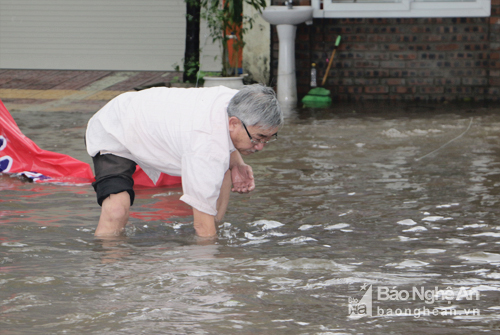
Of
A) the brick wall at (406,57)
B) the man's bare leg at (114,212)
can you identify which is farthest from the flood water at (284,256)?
the brick wall at (406,57)

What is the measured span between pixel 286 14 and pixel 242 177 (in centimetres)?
589

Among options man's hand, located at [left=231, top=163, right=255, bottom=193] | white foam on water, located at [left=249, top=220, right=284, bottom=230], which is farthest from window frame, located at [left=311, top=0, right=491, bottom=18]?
man's hand, located at [left=231, top=163, right=255, bottom=193]

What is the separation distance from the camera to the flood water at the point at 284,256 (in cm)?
243

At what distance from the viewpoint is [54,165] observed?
5113mm

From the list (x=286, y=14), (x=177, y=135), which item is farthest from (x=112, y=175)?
(x=286, y=14)

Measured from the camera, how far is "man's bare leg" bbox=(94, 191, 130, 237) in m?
3.27

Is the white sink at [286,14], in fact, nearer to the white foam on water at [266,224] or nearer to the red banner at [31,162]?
the red banner at [31,162]

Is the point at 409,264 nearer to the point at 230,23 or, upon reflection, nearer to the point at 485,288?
the point at 485,288

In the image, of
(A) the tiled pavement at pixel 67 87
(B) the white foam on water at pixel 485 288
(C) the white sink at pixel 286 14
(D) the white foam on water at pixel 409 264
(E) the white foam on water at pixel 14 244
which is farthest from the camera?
(A) the tiled pavement at pixel 67 87

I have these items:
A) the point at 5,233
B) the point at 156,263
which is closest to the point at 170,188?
the point at 5,233

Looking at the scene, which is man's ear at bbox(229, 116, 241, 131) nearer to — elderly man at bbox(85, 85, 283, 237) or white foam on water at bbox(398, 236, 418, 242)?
elderly man at bbox(85, 85, 283, 237)

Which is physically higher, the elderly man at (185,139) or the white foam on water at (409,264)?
the elderly man at (185,139)

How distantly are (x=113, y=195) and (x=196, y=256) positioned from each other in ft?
1.62

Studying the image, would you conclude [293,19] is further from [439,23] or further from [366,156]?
[366,156]
